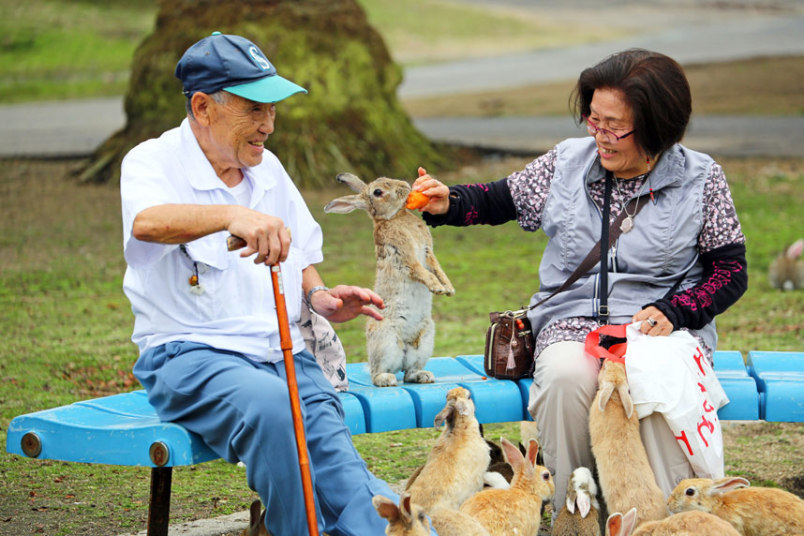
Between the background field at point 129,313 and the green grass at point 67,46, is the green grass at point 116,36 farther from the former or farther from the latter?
the background field at point 129,313

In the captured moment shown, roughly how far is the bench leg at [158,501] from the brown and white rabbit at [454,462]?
911 mm

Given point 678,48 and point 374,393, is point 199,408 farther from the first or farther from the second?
point 678,48

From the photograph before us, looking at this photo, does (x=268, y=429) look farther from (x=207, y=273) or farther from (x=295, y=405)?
(x=207, y=273)

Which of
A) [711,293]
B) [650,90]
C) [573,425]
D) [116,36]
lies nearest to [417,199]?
[650,90]

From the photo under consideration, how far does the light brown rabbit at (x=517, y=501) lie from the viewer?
159 inches

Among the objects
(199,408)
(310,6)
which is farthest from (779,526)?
(310,6)

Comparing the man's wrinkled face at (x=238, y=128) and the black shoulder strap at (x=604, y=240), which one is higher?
the man's wrinkled face at (x=238, y=128)

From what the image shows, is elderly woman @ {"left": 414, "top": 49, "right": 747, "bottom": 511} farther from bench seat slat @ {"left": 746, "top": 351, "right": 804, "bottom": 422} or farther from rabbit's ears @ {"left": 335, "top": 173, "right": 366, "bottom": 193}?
rabbit's ears @ {"left": 335, "top": 173, "right": 366, "bottom": 193}

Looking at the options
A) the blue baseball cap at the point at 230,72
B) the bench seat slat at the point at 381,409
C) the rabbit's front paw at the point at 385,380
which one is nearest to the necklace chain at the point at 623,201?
the bench seat slat at the point at 381,409

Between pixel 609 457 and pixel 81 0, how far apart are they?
29190mm

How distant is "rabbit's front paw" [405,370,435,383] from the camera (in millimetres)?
4820

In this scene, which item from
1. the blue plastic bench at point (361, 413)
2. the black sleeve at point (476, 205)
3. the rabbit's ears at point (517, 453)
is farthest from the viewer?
the black sleeve at point (476, 205)

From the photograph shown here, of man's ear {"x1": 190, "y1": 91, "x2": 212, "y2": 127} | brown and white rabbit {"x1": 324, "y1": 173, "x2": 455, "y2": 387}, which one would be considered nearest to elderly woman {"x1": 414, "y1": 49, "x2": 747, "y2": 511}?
brown and white rabbit {"x1": 324, "y1": 173, "x2": 455, "y2": 387}

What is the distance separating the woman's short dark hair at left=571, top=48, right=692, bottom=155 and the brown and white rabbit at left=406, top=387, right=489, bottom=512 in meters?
1.29
